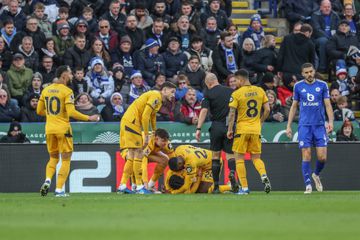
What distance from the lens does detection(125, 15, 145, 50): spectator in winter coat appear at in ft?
93.5

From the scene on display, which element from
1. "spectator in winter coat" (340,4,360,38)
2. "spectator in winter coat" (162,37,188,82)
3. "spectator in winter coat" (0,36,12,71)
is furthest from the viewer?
"spectator in winter coat" (340,4,360,38)

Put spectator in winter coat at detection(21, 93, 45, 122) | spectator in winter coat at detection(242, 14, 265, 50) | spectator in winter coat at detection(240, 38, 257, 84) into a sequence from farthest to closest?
spectator in winter coat at detection(242, 14, 265, 50) < spectator in winter coat at detection(240, 38, 257, 84) < spectator in winter coat at detection(21, 93, 45, 122)

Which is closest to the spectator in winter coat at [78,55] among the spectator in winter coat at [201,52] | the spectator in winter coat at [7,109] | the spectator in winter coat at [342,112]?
the spectator in winter coat at [7,109]

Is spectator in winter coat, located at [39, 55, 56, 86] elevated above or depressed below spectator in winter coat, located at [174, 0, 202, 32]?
below

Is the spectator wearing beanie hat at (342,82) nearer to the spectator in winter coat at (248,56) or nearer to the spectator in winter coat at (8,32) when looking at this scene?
the spectator in winter coat at (248,56)

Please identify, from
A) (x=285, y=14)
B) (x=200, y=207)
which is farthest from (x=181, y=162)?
(x=285, y=14)

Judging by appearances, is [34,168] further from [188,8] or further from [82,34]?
[188,8]

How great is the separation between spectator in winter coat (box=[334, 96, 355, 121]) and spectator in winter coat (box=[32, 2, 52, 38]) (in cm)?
717

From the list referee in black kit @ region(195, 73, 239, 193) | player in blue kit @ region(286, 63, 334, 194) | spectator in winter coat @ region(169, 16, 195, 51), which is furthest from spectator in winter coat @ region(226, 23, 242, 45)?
player in blue kit @ region(286, 63, 334, 194)

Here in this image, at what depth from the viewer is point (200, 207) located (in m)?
16.2

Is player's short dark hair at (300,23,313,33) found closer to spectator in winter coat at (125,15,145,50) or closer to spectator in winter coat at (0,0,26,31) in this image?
spectator in winter coat at (125,15,145,50)

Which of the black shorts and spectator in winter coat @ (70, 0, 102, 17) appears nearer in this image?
the black shorts

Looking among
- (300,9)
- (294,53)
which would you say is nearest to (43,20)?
(294,53)

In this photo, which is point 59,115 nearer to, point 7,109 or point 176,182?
point 176,182
